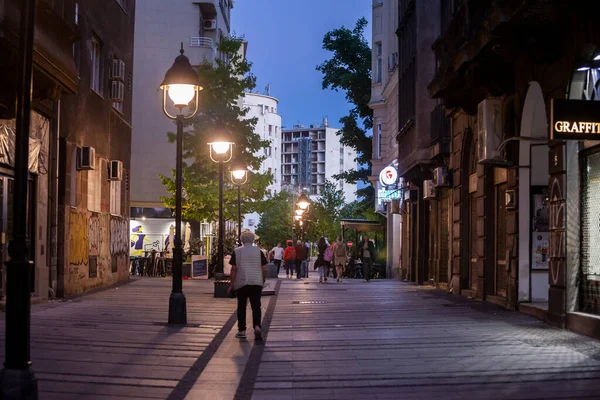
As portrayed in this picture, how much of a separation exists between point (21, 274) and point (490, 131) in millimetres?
13897

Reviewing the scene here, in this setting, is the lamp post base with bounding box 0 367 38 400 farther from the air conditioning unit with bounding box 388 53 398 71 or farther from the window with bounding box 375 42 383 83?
the window with bounding box 375 42 383 83

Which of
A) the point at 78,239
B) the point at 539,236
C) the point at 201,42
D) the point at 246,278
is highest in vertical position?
the point at 201,42

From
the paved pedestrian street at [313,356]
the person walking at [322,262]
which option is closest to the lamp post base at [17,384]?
the paved pedestrian street at [313,356]

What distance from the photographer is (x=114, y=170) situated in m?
Answer: 28.2

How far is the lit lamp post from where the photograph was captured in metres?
7.55

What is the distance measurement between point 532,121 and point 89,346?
10.3 metres

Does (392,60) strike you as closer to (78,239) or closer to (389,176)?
(389,176)

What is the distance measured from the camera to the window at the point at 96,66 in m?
26.5

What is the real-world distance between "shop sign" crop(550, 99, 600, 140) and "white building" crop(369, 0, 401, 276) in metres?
32.4

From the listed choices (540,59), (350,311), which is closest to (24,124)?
(540,59)

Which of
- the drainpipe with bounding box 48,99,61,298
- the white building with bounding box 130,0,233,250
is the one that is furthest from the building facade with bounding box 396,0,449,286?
the white building with bounding box 130,0,233,250

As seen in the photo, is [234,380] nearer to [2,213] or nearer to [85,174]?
[2,213]

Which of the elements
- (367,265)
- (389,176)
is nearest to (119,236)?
(367,265)

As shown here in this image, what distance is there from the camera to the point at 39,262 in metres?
20.7
